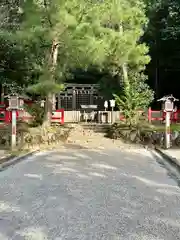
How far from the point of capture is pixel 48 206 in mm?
5969

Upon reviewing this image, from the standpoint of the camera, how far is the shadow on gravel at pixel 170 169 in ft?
29.3

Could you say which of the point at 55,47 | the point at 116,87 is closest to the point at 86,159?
the point at 55,47

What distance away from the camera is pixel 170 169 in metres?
10.3

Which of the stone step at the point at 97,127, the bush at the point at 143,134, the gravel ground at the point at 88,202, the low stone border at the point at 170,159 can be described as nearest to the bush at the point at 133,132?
the bush at the point at 143,134

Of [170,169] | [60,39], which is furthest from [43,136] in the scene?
[170,169]

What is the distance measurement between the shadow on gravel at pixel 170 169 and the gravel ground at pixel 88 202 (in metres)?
0.10

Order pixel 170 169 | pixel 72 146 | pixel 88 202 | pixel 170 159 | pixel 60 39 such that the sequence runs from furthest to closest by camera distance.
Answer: pixel 72 146 → pixel 60 39 → pixel 170 159 → pixel 170 169 → pixel 88 202

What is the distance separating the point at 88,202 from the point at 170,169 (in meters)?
4.48

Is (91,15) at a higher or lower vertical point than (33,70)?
higher

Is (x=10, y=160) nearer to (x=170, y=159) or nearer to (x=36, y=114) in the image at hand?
(x=170, y=159)

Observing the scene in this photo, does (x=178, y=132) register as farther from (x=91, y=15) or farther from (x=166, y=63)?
(x=166, y=63)

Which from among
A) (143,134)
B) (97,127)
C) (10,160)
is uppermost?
(97,127)

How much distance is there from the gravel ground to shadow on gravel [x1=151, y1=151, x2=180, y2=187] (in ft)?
0.34

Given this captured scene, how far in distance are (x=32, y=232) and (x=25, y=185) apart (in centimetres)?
322
